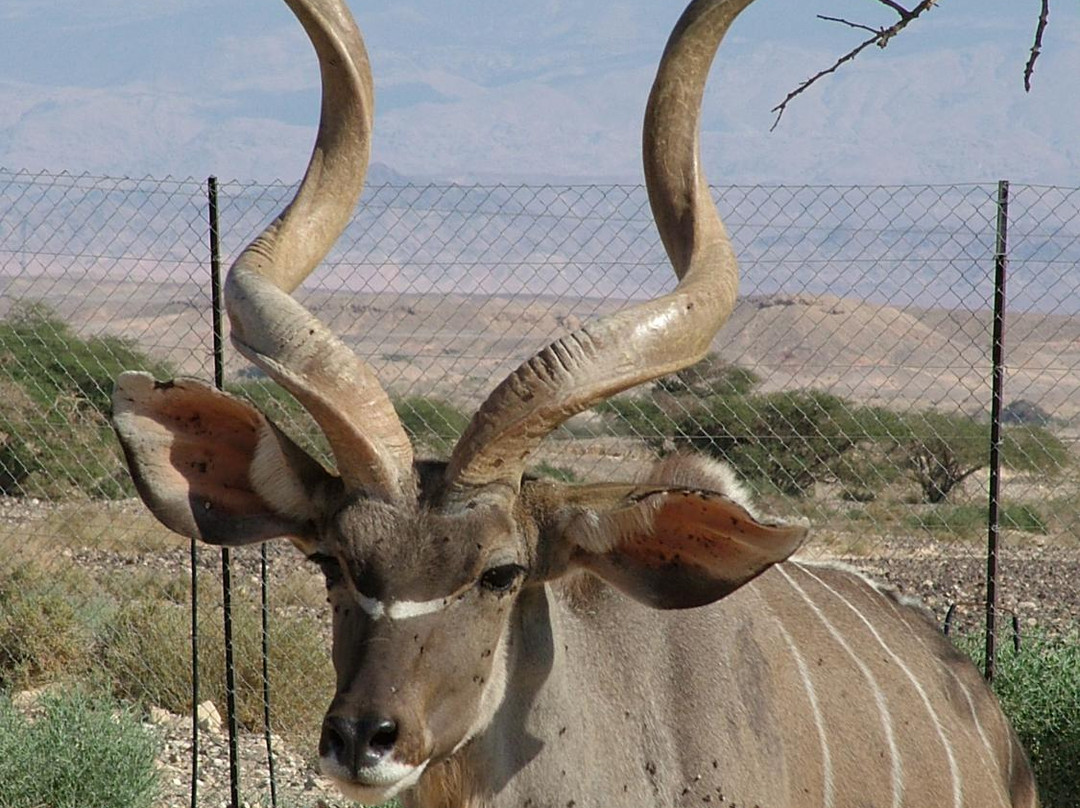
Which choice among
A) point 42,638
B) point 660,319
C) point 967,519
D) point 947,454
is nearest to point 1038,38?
point 660,319

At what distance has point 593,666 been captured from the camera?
312cm

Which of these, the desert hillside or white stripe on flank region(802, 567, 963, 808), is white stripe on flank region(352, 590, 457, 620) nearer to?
white stripe on flank region(802, 567, 963, 808)

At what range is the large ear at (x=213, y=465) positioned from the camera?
3.04m

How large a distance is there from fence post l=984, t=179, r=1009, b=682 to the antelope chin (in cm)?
365

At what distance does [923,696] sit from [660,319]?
1463 mm

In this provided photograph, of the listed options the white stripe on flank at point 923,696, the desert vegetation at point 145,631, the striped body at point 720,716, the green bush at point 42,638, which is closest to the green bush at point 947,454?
the desert vegetation at point 145,631

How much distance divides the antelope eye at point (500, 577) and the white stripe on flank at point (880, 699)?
111 cm

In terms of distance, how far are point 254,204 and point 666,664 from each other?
13.8ft

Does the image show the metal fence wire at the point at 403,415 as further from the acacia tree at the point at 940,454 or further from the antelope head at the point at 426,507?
the antelope head at the point at 426,507

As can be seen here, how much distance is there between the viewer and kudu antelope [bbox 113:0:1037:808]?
2777mm

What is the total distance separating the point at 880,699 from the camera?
3.64 meters

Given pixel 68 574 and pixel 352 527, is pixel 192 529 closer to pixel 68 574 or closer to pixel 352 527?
pixel 352 527

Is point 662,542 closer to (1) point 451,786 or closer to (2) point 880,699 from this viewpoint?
(1) point 451,786

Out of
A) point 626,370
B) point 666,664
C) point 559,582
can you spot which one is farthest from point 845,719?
point 626,370
